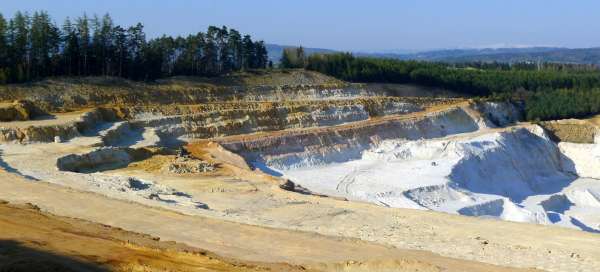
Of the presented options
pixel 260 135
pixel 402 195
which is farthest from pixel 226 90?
pixel 402 195

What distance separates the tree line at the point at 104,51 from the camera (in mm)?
52625

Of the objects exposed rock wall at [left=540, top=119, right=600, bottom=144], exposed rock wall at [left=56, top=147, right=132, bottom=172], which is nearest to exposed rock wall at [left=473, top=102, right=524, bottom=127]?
exposed rock wall at [left=540, top=119, right=600, bottom=144]

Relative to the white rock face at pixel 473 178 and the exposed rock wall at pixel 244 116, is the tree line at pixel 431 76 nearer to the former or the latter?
the exposed rock wall at pixel 244 116

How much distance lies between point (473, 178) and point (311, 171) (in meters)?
11.3

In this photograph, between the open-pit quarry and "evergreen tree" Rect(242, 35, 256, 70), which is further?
"evergreen tree" Rect(242, 35, 256, 70)

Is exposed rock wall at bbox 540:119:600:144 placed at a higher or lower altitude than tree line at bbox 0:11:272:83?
lower

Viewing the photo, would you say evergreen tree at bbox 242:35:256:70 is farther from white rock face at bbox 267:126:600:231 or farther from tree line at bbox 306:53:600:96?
white rock face at bbox 267:126:600:231

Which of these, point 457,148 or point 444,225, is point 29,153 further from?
point 457,148

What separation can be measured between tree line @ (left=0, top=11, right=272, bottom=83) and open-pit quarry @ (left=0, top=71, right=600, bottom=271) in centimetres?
623

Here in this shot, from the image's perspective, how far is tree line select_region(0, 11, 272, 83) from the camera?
52625mm

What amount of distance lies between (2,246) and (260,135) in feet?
107

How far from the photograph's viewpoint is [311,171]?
4406 cm

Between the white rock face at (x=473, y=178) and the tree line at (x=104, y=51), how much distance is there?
22.7 metres

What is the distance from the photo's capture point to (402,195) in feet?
121
